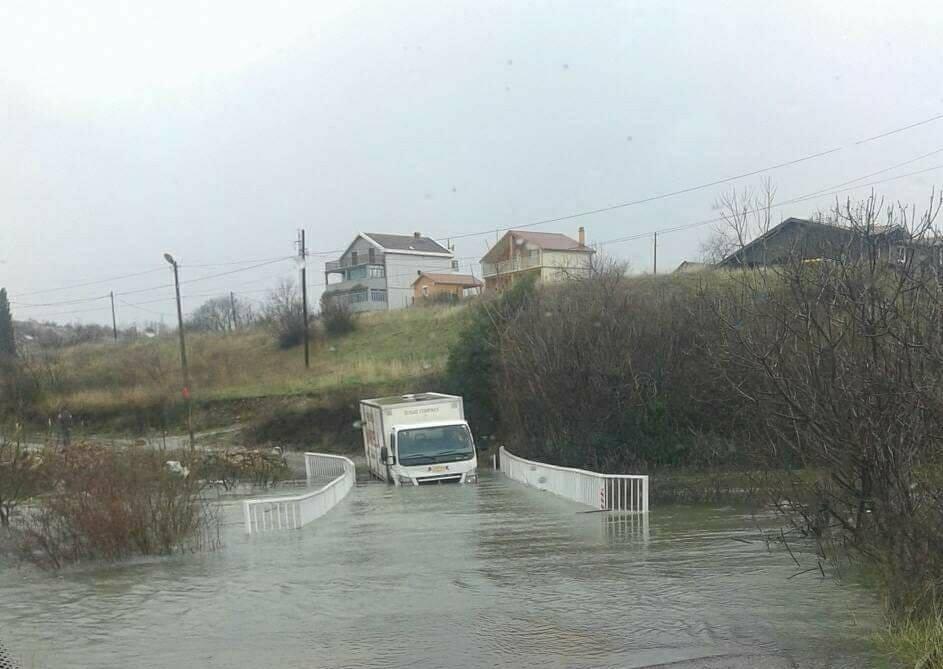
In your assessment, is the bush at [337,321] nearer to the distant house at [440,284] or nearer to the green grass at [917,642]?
the distant house at [440,284]

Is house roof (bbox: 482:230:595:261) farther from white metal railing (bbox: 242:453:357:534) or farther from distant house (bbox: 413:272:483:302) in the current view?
white metal railing (bbox: 242:453:357:534)

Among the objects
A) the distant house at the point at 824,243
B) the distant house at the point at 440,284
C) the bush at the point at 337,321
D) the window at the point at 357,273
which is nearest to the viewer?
the distant house at the point at 824,243

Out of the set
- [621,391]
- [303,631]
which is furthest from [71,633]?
[621,391]

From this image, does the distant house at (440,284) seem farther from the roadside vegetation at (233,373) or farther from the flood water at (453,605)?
the flood water at (453,605)

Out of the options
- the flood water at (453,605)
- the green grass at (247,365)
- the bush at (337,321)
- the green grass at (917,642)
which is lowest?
the flood water at (453,605)

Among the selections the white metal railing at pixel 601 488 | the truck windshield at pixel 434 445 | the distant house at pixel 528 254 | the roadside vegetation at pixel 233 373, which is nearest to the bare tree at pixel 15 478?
the white metal railing at pixel 601 488

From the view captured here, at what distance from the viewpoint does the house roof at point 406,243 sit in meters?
79.0

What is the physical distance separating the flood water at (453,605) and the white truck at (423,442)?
1074cm

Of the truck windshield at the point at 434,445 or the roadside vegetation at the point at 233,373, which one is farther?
the roadside vegetation at the point at 233,373

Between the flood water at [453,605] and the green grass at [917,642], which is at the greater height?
the green grass at [917,642]

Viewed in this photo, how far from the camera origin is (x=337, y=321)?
6059 centimetres

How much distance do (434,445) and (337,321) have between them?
3779 centimetres

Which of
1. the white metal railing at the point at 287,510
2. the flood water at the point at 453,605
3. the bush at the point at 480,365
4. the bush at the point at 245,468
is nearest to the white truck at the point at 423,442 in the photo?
the bush at the point at 245,468

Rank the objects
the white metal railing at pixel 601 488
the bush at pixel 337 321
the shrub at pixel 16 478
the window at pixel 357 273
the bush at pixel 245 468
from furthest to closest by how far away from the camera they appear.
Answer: the window at pixel 357 273, the bush at pixel 337 321, the bush at pixel 245 468, the white metal railing at pixel 601 488, the shrub at pixel 16 478
